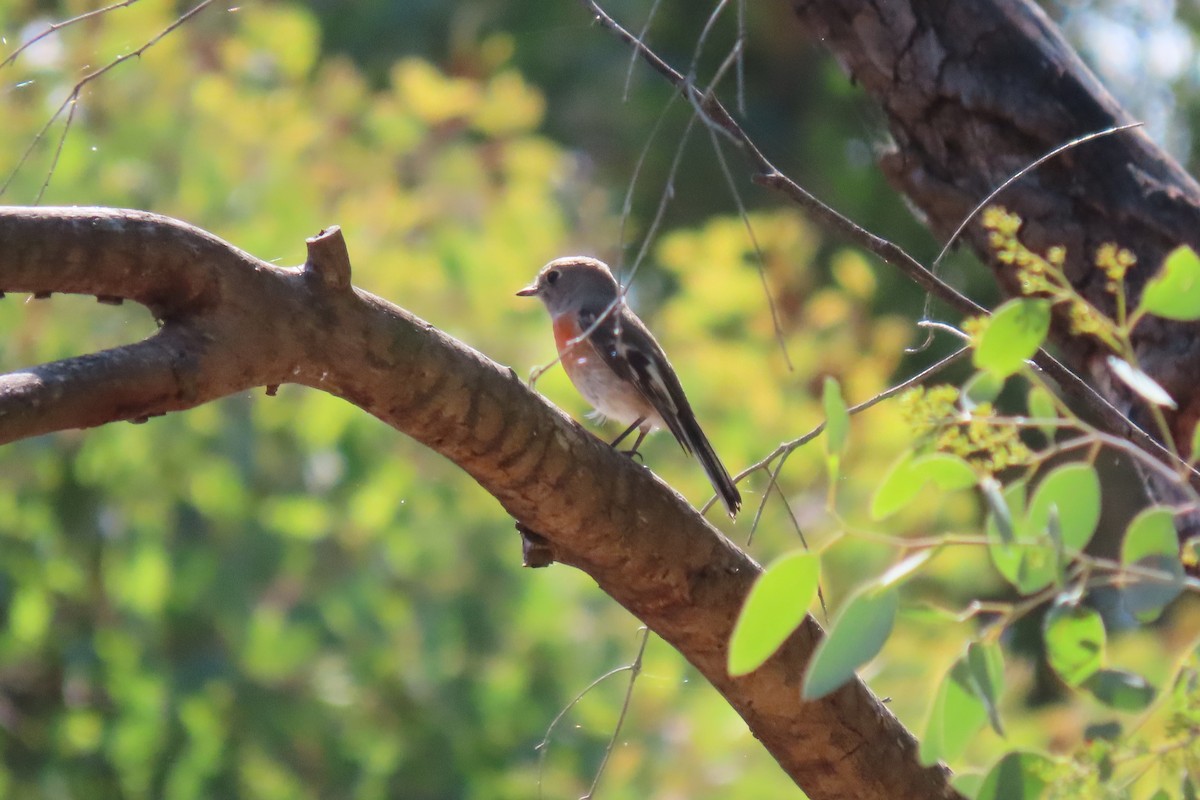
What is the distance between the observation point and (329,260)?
219 cm

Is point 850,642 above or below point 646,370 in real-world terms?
above

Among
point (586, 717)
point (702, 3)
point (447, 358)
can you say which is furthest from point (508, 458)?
point (702, 3)

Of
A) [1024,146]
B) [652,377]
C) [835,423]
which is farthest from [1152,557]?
[652,377]

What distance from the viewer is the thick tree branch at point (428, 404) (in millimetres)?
1931

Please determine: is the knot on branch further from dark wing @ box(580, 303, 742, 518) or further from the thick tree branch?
dark wing @ box(580, 303, 742, 518)

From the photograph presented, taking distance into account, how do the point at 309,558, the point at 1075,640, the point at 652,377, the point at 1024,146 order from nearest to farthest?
the point at 1075,640 < the point at 1024,146 < the point at 652,377 < the point at 309,558

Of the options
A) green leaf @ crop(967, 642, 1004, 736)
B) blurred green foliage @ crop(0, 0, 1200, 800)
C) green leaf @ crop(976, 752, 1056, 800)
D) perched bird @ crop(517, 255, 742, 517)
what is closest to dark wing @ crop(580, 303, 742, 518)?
perched bird @ crop(517, 255, 742, 517)

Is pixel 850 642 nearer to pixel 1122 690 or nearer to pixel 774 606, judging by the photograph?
pixel 774 606

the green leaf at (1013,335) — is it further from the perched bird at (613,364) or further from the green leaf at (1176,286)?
Answer: the perched bird at (613,364)

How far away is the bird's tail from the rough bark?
3.13ft

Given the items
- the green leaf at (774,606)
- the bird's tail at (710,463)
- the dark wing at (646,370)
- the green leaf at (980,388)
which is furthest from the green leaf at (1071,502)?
the dark wing at (646,370)

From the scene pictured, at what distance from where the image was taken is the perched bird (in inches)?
173

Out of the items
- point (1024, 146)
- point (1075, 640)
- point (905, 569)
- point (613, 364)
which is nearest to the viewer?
point (905, 569)

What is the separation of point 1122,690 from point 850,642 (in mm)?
320
